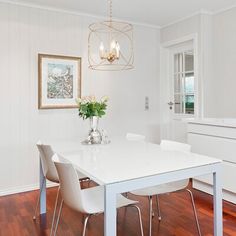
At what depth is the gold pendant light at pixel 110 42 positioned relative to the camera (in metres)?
4.12

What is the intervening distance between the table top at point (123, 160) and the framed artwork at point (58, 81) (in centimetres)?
127

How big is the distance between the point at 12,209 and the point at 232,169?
8.27 feet

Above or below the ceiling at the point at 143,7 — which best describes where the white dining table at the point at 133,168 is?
below

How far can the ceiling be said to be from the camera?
11.8 ft

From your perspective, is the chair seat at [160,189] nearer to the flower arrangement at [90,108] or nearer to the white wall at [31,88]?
the flower arrangement at [90,108]

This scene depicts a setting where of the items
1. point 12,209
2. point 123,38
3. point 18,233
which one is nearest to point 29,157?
point 12,209

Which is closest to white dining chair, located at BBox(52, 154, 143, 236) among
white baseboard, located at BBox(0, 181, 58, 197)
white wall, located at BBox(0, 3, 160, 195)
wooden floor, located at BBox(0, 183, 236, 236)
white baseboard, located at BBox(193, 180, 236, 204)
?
wooden floor, located at BBox(0, 183, 236, 236)

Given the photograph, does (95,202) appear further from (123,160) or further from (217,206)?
(217,206)

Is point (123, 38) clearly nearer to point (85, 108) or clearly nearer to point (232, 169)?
point (85, 108)

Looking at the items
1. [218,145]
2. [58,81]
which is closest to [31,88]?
[58,81]

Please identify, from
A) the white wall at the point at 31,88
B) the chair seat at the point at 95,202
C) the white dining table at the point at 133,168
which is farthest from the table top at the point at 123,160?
the white wall at the point at 31,88

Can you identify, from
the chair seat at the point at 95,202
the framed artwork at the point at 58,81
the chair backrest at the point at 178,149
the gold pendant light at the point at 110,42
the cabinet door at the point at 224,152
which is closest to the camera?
the chair seat at the point at 95,202

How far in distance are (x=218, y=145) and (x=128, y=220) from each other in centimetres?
134

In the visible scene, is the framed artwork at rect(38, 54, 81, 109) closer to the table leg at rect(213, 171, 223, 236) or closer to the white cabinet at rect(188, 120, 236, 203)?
the white cabinet at rect(188, 120, 236, 203)
